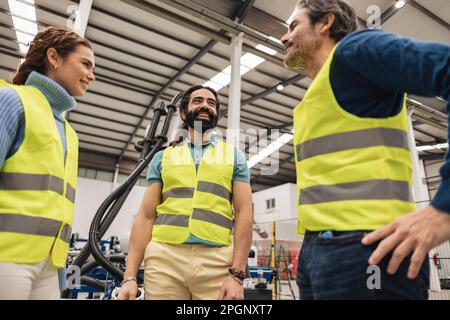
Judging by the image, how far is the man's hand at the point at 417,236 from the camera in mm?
672

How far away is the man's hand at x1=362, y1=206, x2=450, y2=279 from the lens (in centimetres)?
67

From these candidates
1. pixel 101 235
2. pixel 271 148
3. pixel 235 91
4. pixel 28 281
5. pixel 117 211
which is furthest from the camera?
pixel 271 148

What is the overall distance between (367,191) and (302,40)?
0.65m

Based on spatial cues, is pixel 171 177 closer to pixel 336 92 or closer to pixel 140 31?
pixel 336 92

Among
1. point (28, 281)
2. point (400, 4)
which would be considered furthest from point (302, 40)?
point (400, 4)

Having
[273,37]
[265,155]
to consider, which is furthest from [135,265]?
[265,155]

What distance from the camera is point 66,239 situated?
1293 millimetres

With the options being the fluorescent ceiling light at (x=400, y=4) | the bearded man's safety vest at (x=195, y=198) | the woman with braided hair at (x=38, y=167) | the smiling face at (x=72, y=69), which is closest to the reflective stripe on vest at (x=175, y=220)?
the bearded man's safety vest at (x=195, y=198)

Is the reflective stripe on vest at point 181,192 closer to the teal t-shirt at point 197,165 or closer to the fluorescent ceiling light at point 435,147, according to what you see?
the teal t-shirt at point 197,165

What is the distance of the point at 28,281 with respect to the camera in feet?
3.49

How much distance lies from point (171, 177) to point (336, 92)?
1145 millimetres

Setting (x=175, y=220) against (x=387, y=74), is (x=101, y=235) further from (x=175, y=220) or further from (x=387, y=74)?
(x=387, y=74)

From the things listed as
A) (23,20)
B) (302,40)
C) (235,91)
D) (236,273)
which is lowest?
(236,273)
